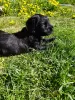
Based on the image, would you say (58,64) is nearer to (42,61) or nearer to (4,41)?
(42,61)

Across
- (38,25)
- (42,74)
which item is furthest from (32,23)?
(42,74)

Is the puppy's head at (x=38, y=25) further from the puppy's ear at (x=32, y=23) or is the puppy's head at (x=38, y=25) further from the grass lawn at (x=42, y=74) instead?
the grass lawn at (x=42, y=74)

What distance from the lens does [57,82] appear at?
511 cm

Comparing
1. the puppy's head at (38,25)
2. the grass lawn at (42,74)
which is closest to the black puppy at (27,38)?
the puppy's head at (38,25)

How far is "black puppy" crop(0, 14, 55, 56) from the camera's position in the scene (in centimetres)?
633

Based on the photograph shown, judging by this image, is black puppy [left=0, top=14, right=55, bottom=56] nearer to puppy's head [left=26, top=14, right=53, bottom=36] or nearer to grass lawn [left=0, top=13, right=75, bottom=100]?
puppy's head [left=26, top=14, right=53, bottom=36]

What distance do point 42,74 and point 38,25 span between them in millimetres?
1474

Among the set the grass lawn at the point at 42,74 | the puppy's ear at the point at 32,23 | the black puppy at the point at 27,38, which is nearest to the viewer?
the grass lawn at the point at 42,74

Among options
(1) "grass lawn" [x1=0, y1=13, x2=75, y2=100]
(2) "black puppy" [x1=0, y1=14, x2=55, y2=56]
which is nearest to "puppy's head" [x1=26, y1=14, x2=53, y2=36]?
(2) "black puppy" [x1=0, y1=14, x2=55, y2=56]

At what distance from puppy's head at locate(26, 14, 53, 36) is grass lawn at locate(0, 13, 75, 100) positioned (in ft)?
0.99

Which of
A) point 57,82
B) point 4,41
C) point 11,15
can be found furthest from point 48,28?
point 11,15

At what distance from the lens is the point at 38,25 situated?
6.53 m

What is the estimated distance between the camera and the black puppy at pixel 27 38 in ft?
20.8

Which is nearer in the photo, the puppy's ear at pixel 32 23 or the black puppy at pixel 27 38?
the black puppy at pixel 27 38
